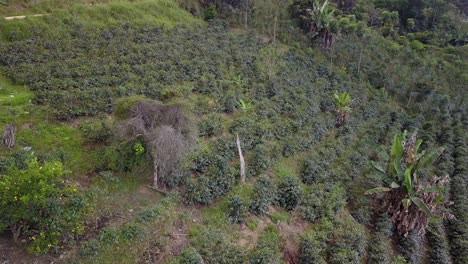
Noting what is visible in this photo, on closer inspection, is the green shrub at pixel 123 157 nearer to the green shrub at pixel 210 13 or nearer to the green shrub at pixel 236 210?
the green shrub at pixel 236 210

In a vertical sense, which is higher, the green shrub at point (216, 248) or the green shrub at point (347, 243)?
the green shrub at point (216, 248)

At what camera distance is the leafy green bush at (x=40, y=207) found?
9.27m

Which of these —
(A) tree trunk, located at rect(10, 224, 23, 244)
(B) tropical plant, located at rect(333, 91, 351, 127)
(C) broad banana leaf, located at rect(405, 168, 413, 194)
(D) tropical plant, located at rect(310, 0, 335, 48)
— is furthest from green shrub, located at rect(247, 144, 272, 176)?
(D) tropical plant, located at rect(310, 0, 335, 48)

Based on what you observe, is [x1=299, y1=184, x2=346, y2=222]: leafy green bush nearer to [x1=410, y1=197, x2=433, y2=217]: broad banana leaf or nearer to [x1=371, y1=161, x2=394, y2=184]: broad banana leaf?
[x1=371, y1=161, x2=394, y2=184]: broad banana leaf

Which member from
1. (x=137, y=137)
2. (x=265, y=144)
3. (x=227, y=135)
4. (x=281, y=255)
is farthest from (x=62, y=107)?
(x=281, y=255)

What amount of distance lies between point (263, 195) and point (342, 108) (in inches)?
397

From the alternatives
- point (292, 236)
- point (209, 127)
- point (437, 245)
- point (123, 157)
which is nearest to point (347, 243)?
point (292, 236)

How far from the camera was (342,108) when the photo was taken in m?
22.0

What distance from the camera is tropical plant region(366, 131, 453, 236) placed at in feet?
48.6

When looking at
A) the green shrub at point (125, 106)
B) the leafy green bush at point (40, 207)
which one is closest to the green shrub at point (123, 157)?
the green shrub at point (125, 106)

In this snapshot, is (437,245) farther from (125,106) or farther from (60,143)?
(60,143)

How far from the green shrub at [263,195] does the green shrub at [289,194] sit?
0.35 meters

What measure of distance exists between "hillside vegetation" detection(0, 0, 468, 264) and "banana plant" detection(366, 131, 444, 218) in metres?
0.07

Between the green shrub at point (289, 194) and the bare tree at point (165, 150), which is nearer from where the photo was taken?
the bare tree at point (165, 150)
